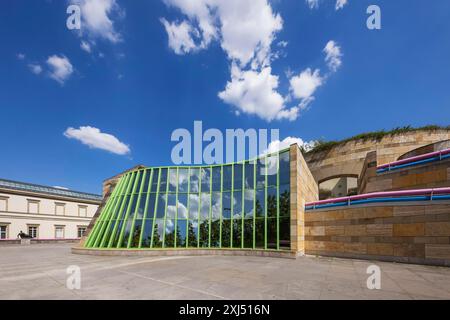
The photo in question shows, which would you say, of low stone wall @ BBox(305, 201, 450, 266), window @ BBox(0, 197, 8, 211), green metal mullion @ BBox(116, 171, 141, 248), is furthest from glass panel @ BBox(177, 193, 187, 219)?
window @ BBox(0, 197, 8, 211)

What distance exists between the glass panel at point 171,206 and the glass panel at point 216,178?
10.5ft

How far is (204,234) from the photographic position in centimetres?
1803

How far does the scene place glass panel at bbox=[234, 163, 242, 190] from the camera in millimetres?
18156

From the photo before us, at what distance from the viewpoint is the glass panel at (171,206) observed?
724 inches

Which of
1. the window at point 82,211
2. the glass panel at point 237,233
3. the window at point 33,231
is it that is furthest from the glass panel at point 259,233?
the window at point 82,211

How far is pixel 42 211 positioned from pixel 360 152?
49222 millimetres

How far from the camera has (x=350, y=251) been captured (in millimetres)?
13508

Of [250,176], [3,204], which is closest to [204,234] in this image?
[250,176]

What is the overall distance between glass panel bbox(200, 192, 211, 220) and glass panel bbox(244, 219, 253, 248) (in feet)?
10.4

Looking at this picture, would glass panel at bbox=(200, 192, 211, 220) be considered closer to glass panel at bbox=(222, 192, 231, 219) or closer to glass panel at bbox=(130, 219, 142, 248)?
glass panel at bbox=(222, 192, 231, 219)

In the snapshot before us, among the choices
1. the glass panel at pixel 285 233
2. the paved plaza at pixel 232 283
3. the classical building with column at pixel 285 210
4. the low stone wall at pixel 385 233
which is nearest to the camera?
the paved plaza at pixel 232 283

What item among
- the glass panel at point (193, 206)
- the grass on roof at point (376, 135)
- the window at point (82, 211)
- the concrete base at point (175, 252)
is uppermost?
the grass on roof at point (376, 135)

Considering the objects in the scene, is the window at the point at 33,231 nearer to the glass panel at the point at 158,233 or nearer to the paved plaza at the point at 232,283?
the glass panel at the point at 158,233
